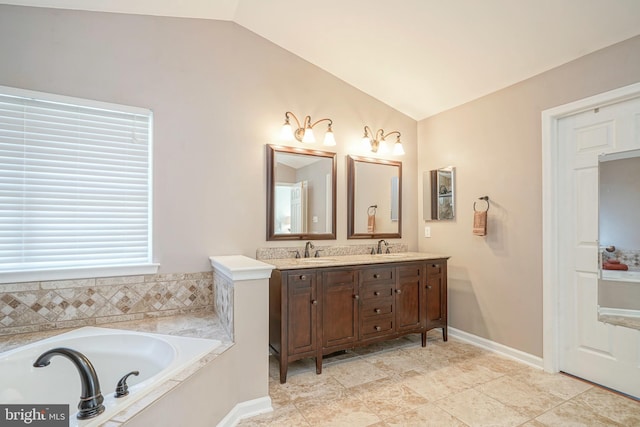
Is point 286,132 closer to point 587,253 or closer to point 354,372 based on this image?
point 354,372

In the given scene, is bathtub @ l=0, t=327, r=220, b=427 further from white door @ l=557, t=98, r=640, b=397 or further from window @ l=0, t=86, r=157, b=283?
white door @ l=557, t=98, r=640, b=397

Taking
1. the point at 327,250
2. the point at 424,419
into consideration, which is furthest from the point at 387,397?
the point at 327,250

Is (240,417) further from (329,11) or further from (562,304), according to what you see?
(329,11)

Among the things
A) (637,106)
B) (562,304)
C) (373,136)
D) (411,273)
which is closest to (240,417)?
(411,273)

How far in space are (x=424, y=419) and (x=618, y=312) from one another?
1.66 metres

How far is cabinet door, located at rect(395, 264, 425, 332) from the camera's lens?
2.89 meters

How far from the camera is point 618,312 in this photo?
7.44 ft

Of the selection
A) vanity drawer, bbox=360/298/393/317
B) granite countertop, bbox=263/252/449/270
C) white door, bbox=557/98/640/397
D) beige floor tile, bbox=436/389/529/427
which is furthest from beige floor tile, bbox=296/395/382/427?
white door, bbox=557/98/640/397

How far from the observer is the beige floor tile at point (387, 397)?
2.04m

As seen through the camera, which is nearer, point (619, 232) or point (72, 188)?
point (72, 188)

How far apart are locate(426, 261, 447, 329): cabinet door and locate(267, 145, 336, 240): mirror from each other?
1060 millimetres

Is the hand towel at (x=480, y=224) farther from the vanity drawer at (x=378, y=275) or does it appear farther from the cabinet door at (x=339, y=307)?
the cabinet door at (x=339, y=307)

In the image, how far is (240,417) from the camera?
1.93 metres

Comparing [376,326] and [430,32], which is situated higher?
[430,32]
